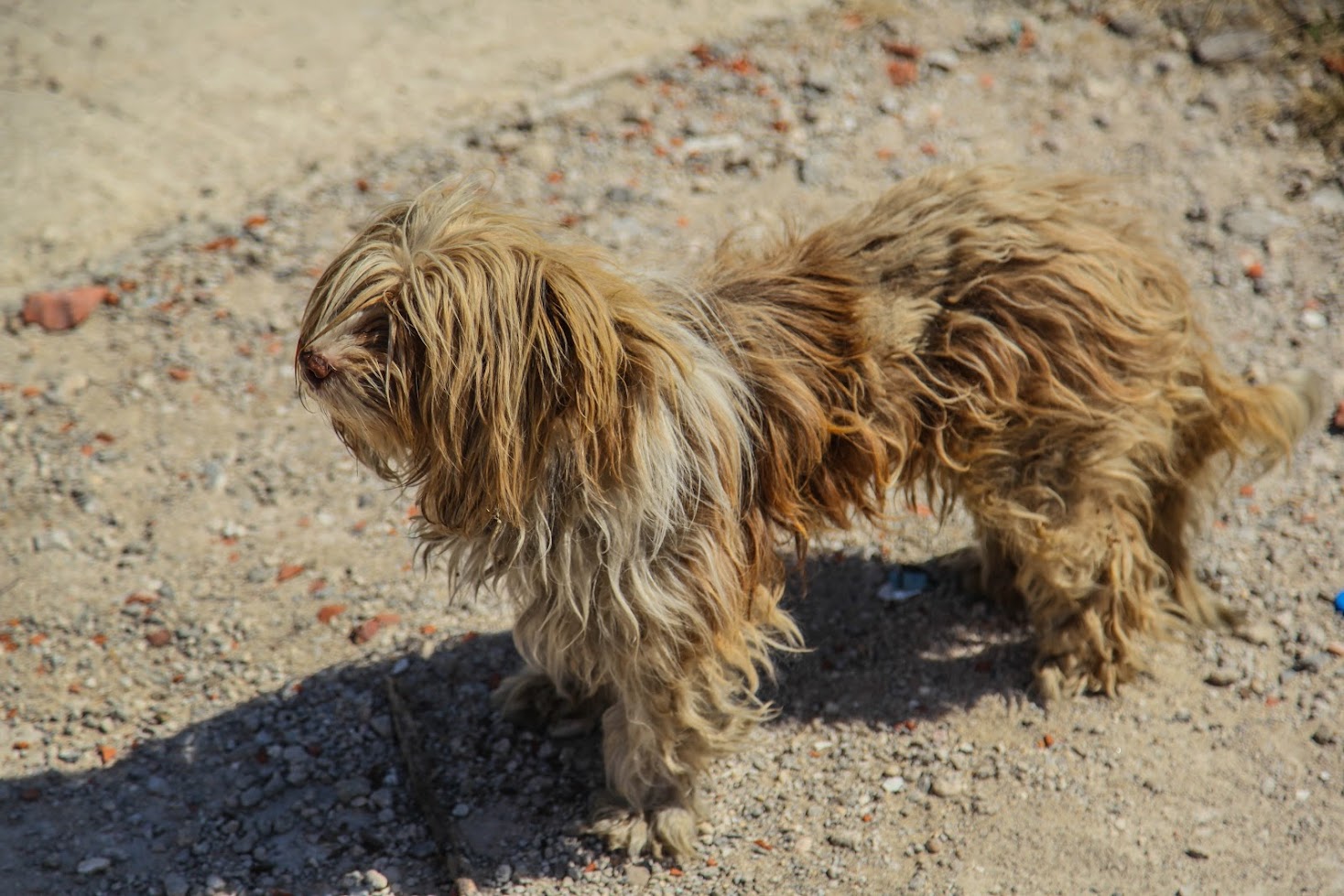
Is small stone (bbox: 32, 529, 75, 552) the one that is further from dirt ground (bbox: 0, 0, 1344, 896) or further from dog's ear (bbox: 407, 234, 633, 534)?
dog's ear (bbox: 407, 234, 633, 534)

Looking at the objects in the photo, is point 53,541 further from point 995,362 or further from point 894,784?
point 995,362

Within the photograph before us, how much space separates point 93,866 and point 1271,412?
4.50 m

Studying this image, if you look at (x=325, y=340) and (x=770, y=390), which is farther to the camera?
(x=770, y=390)

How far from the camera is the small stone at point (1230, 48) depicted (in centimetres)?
735

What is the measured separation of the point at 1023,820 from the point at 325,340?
2.90m

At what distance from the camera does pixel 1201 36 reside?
294 inches

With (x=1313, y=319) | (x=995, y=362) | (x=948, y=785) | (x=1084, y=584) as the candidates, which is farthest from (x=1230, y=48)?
(x=948, y=785)

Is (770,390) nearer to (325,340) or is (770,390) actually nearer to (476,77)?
(325,340)

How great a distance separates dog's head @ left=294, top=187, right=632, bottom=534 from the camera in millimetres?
3129

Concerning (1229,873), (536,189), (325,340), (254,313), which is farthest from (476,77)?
(1229,873)

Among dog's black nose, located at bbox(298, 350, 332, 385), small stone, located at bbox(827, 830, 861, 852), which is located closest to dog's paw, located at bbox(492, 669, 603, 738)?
small stone, located at bbox(827, 830, 861, 852)

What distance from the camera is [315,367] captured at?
3133mm

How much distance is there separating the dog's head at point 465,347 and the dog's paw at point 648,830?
145 centimetres

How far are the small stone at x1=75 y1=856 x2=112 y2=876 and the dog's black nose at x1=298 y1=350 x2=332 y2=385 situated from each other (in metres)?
2.10
